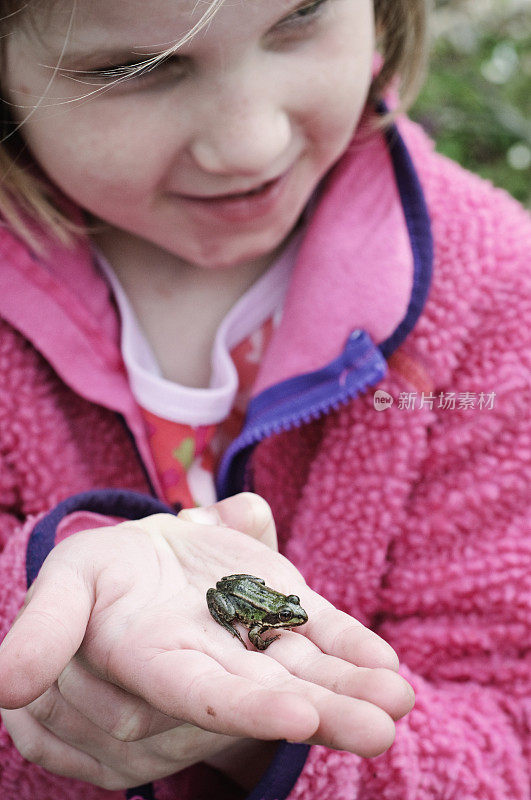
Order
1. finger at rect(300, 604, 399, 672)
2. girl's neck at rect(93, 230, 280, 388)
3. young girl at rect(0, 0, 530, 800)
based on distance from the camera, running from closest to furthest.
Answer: finger at rect(300, 604, 399, 672) < young girl at rect(0, 0, 530, 800) < girl's neck at rect(93, 230, 280, 388)

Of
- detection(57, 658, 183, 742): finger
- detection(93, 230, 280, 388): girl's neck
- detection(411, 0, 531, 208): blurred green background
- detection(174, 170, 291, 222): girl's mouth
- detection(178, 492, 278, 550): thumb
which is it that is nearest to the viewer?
detection(57, 658, 183, 742): finger

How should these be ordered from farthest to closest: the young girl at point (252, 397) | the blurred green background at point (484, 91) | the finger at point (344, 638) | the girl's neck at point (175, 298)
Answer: the blurred green background at point (484, 91) < the girl's neck at point (175, 298) < the young girl at point (252, 397) < the finger at point (344, 638)

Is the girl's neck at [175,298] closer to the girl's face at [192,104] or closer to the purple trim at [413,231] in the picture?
the girl's face at [192,104]

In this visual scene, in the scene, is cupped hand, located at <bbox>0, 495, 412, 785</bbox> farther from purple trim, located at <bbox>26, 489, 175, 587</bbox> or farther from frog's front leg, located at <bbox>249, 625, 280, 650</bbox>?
purple trim, located at <bbox>26, 489, 175, 587</bbox>

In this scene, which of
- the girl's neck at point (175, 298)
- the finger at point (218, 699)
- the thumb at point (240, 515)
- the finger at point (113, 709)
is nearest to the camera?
the finger at point (218, 699)

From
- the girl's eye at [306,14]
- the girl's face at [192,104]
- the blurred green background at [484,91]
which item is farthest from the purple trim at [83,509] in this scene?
the blurred green background at [484,91]

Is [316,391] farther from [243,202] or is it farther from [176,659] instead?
[176,659]

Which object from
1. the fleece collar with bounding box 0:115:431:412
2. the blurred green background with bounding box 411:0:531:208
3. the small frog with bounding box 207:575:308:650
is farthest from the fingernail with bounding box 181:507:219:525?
the blurred green background with bounding box 411:0:531:208
